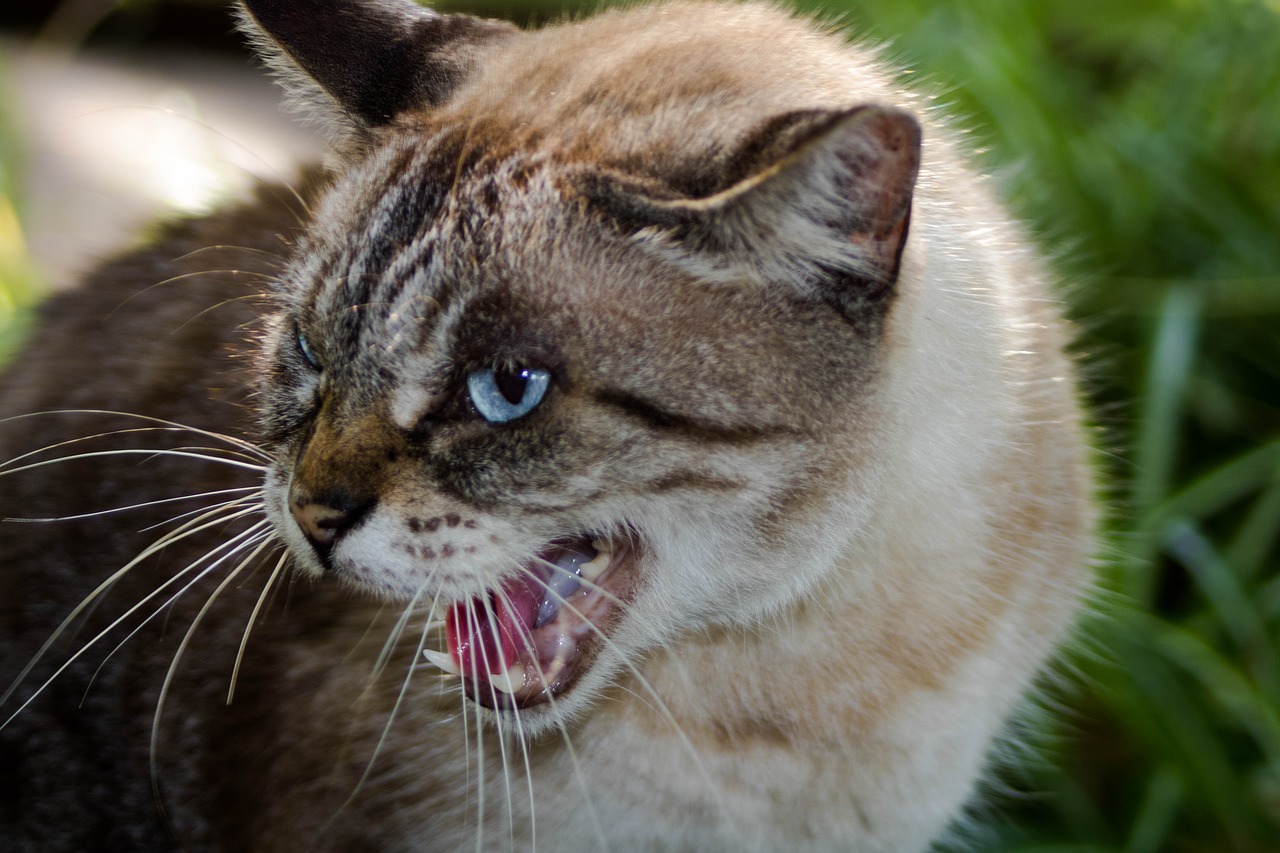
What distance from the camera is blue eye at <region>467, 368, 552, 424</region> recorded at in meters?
1.24

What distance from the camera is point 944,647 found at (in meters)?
1.54

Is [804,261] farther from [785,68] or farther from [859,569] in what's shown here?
[859,569]

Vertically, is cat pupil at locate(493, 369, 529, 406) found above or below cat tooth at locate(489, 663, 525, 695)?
above

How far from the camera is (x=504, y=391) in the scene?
1245mm

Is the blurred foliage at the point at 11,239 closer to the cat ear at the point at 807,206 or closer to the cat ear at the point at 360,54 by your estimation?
the cat ear at the point at 360,54

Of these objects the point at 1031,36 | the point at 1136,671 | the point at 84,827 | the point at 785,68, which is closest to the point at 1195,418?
the point at 1136,671

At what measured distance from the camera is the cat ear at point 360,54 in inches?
56.9

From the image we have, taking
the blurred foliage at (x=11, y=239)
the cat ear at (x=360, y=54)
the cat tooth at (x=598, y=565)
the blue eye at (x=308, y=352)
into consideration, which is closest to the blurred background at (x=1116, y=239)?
the blurred foliage at (x=11, y=239)

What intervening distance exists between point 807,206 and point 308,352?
24.7 inches

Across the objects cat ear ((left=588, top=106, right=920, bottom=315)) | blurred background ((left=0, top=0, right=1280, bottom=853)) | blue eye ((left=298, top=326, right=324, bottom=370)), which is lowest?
blurred background ((left=0, top=0, right=1280, bottom=853))

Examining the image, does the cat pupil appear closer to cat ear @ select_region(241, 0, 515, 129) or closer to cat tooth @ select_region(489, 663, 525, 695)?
cat tooth @ select_region(489, 663, 525, 695)

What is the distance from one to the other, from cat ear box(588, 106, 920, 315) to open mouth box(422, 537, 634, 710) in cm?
37

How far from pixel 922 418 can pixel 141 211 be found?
2.43 m

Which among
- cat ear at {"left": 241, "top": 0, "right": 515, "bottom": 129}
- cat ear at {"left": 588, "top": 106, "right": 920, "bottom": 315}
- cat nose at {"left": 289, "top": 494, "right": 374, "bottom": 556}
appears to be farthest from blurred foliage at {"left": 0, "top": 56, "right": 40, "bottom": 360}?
cat ear at {"left": 588, "top": 106, "right": 920, "bottom": 315}
